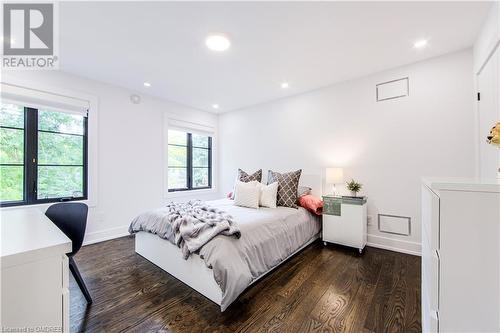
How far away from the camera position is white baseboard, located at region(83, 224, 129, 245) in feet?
9.96

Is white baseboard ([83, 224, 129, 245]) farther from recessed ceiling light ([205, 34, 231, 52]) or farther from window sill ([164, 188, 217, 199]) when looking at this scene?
recessed ceiling light ([205, 34, 231, 52])

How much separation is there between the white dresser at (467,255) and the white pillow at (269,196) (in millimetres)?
2202

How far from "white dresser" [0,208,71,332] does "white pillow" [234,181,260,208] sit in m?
A: 2.25

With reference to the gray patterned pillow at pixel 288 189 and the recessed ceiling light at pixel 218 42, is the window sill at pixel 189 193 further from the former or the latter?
the recessed ceiling light at pixel 218 42

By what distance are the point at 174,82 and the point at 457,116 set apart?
12.5ft

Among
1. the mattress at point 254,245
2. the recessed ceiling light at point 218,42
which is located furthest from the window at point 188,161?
the recessed ceiling light at point 218,42

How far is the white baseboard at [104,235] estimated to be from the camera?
119 inches

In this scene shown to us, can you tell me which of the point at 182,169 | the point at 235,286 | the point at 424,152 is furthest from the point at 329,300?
the point at 182,169

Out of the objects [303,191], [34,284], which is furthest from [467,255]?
[303,191]

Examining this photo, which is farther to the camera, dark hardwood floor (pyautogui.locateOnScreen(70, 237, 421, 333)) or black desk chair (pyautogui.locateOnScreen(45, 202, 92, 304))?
black desk chair (pyautogui.locateOnScreen(45, 202, 92, 304))

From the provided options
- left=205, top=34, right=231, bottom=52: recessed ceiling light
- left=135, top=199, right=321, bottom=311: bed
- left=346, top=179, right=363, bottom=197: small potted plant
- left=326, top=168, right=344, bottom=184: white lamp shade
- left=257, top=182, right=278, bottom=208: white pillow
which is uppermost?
left=205, top=34, right=231, bottom=52: recessed ceiling light

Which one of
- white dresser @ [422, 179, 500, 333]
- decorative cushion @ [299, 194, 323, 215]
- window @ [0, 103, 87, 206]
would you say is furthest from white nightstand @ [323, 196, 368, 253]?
window @ [0, 103, 87, 206]

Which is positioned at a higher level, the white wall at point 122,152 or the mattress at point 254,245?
the white wall at point 122,152

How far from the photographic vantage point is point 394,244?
278 centimetres
